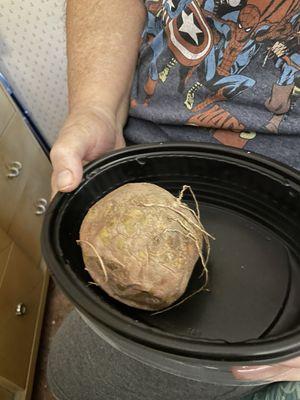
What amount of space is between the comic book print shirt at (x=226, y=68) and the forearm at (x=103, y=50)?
8 cm

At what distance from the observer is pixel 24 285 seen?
111 centimetres

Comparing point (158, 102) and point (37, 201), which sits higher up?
point (158, 102)

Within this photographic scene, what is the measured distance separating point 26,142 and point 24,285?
0.42 metres

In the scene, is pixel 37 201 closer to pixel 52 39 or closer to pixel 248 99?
pixel 52 39

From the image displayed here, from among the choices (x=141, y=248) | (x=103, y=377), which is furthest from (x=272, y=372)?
(x=103, y=377)

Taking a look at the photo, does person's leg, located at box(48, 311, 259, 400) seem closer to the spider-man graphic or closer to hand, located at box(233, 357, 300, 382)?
hand, located at box(233, 357, 300, 382)

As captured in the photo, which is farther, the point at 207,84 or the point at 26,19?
the point at 26,19

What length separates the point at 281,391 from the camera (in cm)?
55

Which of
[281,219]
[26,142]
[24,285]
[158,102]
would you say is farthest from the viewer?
[26,142]

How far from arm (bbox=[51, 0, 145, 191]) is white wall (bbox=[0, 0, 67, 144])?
299 mm

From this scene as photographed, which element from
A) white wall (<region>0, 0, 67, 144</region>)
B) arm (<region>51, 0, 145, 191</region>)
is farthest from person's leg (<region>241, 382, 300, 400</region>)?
white wall (<region>0, 0, 67, 144</region>)

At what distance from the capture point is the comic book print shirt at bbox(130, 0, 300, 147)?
0.60 meters

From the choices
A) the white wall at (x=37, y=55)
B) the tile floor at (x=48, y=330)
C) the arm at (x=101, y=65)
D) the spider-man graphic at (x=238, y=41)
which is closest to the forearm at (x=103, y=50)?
the arm at (x=101, y=65)

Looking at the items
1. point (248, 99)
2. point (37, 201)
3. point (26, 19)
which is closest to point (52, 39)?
point (26, 19)
